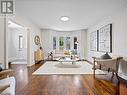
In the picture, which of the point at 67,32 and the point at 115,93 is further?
the point at 67,32

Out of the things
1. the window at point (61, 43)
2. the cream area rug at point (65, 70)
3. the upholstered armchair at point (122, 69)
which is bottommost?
the cream area rug at point (65, 70)

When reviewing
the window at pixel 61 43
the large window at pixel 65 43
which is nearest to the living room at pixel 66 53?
the large window at pixel 65 43

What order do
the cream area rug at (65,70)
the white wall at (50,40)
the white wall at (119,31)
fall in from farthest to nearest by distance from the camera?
the white wall at (50,40), the cream area rug at (65,70), the white wall at (119,31)

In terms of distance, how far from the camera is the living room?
12.0 ft

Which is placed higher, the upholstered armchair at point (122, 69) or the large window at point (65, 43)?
the large window at point (65, 43)

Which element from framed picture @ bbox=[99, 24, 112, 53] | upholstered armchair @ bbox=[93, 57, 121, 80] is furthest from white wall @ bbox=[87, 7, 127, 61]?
upholstered armchair @ bbox=[93, 57, 121, 80]

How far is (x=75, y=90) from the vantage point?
3.49 meters

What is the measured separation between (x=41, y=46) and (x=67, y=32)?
2.83 meters

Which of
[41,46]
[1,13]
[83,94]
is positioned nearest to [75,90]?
[83,94]

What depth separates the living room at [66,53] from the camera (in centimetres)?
365

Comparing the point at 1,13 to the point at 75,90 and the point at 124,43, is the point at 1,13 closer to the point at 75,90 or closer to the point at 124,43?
the point at 75,90

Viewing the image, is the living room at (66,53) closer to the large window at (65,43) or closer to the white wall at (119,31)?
the white wall at (119,31)

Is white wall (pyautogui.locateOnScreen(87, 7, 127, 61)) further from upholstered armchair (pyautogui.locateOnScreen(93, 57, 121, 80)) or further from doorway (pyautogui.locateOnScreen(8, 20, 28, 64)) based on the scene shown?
doorway (pyautogui.locateOnScreen(8, 20, 28, 64))

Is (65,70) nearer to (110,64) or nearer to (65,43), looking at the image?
(110,64)
